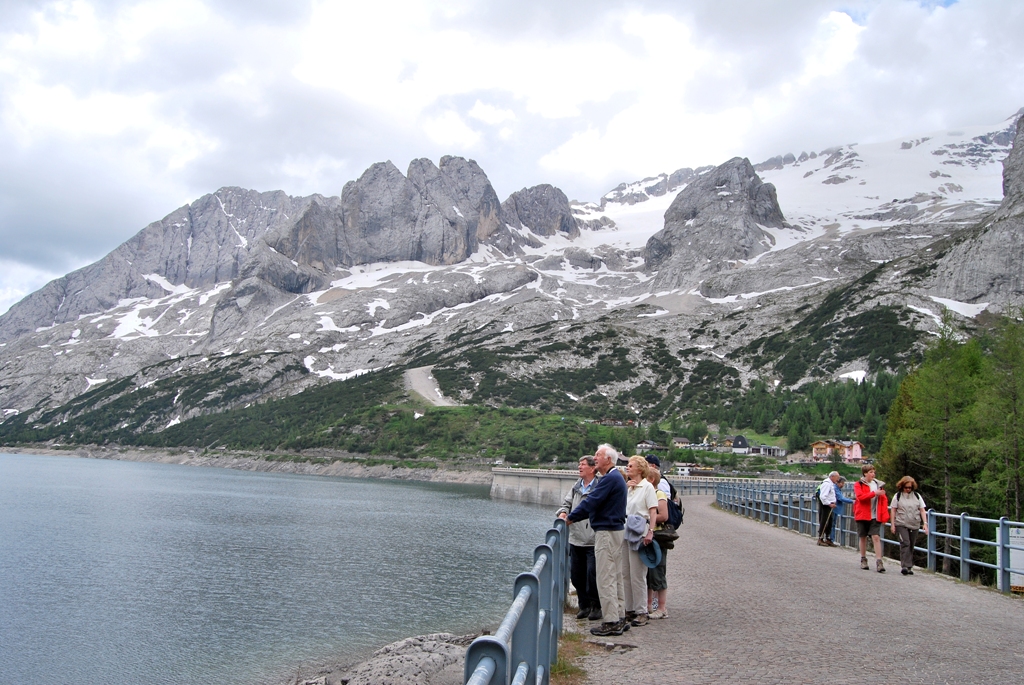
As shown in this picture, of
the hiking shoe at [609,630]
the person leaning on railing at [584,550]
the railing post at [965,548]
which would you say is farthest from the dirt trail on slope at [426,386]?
the hiking shoe at [609,630]

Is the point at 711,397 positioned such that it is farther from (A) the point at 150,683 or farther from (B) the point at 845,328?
(A) the point at 150,683

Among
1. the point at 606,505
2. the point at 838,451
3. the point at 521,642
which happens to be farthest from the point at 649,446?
the point at 521,642

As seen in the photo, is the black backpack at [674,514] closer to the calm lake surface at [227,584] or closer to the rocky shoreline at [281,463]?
the calm lake surface at [227,584]

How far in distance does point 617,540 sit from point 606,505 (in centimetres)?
47

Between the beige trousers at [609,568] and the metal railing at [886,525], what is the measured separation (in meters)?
7.84

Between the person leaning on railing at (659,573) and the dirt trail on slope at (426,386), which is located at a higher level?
the dirt trail on slope at (426,386)

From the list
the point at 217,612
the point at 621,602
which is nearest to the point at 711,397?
the point at 217,612

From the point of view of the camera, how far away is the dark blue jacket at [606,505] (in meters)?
9.04

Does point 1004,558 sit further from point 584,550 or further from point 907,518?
point 584,550

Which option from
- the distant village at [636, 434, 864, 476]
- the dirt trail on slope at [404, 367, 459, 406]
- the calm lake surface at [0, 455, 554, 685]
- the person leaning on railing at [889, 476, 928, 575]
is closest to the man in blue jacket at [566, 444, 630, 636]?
the person leaning on railing at [889, 476, 928, 575]

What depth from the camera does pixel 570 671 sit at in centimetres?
795

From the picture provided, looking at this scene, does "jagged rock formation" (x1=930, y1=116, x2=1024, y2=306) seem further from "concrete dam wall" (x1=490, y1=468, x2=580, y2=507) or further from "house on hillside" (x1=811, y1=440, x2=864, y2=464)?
"concrete dam wall" (x1=490, y1=468, x2=580, y2=507)

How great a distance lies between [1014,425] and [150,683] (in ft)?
95.3

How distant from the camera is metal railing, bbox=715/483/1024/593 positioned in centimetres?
1373
